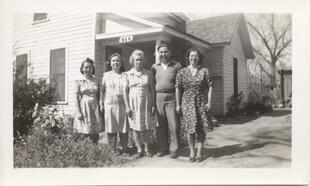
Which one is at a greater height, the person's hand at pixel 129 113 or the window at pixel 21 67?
the window at pixel 21 67

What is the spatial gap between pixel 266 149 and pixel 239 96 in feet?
1.96

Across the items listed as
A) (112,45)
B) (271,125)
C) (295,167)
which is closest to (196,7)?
(112,45)

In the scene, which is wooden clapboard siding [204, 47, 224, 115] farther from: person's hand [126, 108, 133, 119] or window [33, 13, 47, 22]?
window [33, 13, 47, 22]

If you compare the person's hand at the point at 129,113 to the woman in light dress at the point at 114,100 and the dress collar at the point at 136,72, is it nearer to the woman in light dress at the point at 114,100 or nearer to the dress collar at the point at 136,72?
the woman in light dress at the point at 114,100

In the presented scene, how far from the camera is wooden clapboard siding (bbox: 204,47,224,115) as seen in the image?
3.23 metres

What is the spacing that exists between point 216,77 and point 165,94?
561mm

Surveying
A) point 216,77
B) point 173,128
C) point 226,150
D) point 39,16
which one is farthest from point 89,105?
point 226,150

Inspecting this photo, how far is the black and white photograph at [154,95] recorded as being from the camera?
316 cm

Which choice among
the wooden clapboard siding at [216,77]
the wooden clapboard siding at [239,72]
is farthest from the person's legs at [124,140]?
the wooden clapboard siding at [239,72]

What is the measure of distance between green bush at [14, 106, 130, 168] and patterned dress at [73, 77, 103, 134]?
0.13 metres

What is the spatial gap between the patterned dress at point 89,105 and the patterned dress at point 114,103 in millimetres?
80

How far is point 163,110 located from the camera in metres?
3.17

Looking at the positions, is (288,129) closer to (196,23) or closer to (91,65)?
(196,23)

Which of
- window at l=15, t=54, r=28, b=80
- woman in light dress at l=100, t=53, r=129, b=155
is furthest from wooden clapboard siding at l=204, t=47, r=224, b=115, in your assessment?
window at l=15, t=54, r=28, b=80
